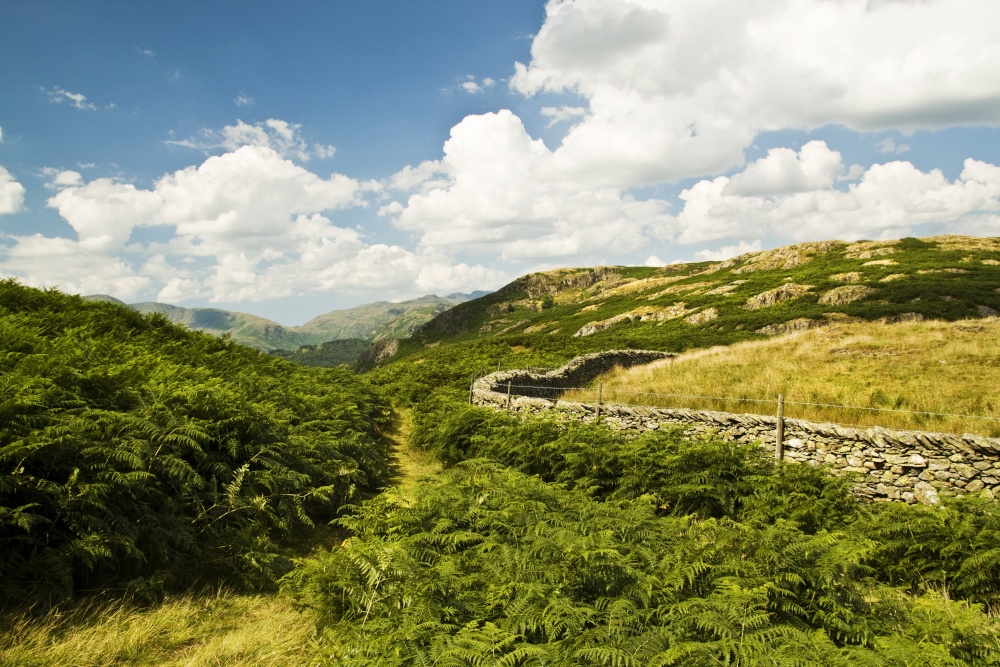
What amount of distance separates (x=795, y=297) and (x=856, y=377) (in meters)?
30.2

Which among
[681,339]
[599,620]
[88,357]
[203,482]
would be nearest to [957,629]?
[599,620]

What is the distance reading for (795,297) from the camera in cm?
4062

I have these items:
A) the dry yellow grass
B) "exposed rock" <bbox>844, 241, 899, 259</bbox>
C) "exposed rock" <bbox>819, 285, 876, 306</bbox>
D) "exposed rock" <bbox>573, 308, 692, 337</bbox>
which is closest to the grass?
the dry yellow grass

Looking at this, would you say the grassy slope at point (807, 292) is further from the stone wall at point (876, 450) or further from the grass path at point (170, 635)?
the grass path at point (170, 635)

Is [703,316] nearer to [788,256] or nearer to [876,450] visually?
[788,256]

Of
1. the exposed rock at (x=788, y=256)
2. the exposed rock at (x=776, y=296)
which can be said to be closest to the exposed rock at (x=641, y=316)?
the exposed rock at (x=776, y=296)

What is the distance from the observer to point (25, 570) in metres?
4.25

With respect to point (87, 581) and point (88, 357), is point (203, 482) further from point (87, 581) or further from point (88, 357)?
point (88, 357)

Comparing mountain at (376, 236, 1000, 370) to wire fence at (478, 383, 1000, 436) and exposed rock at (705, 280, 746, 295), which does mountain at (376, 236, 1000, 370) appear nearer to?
exposed rock at (705, 280, 746, 295)

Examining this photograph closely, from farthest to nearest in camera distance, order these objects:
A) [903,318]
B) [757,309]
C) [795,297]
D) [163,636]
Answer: [795,297] → [757,309] → [903,318] → [163,636]

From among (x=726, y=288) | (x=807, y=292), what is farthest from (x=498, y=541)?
(x=726, y=288)

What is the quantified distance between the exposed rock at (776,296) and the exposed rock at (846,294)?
7.40 feet

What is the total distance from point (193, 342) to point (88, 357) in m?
6.11

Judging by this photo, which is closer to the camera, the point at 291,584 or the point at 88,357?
the point at 291,584
